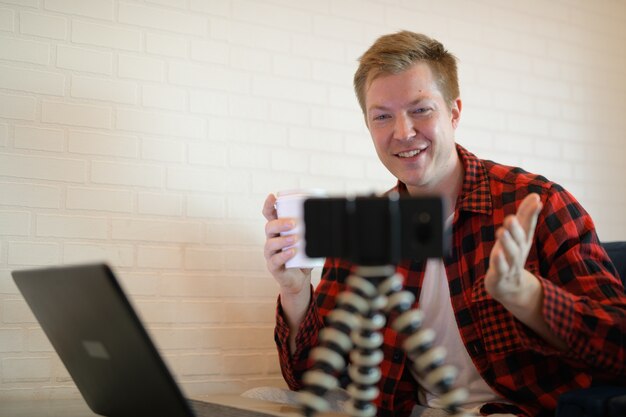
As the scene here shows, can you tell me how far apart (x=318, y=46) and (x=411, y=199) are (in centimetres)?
197

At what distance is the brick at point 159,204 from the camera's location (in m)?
2.47

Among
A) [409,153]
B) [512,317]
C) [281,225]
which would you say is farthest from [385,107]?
[512,317]

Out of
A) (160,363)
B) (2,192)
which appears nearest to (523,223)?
(160,363)

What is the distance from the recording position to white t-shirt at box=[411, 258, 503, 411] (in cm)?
203

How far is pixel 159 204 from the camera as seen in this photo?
249 cm

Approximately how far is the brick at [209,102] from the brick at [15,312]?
744 mm

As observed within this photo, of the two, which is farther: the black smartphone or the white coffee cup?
the white coffee cup

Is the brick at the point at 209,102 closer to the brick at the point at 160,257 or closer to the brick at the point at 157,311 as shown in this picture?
the brick at the point at 160,257

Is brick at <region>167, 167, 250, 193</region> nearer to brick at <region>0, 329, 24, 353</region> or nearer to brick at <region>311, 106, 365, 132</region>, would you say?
brick at <region>311, 106, 365, 132</region>

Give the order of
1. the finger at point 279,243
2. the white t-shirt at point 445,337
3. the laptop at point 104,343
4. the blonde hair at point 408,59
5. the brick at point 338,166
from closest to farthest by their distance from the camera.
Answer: the laptop at point 104,343
the finger at point 279,243
the white t-shirt at point 445,337
the blonde hair at point 408,59
the brick at point 338,166

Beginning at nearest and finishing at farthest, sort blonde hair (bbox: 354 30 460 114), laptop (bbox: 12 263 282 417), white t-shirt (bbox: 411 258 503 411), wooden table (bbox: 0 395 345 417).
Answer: laptop (bbox: 12 263 282 417), wooden table (bbox: 0 395 345 417), white t-shirt (bbox: 411 258 503 411), blonde hair (bbox: 354 30 460 114)

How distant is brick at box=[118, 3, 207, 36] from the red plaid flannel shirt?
954 millimetres

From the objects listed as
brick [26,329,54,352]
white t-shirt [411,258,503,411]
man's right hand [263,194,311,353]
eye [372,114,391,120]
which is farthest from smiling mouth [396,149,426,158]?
brick [26,329,54,352]

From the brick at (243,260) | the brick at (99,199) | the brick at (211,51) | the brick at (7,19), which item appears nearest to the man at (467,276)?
the brick at (243,260)
